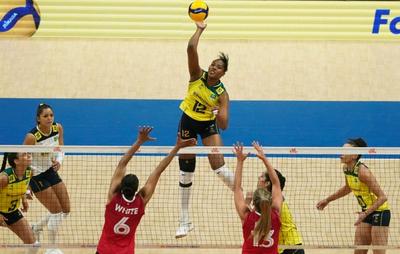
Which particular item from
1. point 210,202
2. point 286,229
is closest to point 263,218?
point 286,229

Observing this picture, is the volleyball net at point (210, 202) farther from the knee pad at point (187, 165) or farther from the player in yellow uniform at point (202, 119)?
the knee pad at point (187, 165)

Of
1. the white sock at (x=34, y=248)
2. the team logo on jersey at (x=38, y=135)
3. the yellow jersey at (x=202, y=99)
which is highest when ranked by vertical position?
the yellow jersey at (x=202, y=99)

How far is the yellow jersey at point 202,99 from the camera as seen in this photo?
9398 millimetres

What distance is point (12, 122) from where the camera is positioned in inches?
526

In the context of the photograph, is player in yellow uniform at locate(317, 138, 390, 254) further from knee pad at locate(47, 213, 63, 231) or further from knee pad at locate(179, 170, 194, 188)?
knee pad at locate(47, 213, 63, 231)

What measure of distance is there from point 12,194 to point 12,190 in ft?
0.23

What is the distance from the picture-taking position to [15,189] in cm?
877

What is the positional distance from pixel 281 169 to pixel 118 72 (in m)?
4.01

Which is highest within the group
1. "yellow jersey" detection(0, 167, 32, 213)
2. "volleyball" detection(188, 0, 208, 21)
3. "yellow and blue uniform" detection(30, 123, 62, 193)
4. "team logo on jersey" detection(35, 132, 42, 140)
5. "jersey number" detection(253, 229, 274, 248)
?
"volleyball" detection(188, 0, 208, 21)

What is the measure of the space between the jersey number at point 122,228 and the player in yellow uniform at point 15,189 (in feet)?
6.72

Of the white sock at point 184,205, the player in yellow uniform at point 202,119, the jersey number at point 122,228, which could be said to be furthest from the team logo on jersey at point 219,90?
the jersey number at point 122,228

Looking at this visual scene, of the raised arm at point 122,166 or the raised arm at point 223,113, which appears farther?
the raised arm at point 223,113

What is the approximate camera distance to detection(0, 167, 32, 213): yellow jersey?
8.70m

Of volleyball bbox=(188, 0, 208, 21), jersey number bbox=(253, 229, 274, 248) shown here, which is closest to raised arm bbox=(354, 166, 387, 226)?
jersey number bbox=(253, 229, 274, 248)
